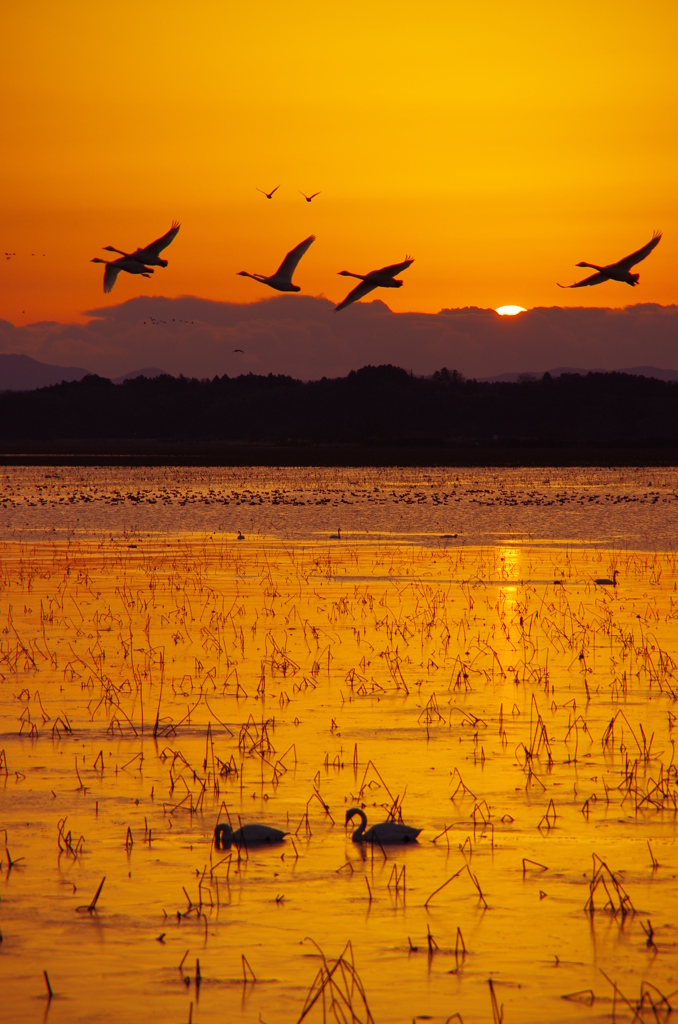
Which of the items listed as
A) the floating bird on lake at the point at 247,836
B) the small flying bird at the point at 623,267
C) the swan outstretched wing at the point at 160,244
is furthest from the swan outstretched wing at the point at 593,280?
the floating bird on lake at the point at 247,836

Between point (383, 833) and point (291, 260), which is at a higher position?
Result: point (291, 260)

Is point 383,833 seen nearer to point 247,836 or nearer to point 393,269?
point 247,836

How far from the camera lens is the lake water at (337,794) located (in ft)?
23.1

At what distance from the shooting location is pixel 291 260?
2334 centimetres

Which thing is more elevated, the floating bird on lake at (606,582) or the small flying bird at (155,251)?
the small flying bird at (155,251)

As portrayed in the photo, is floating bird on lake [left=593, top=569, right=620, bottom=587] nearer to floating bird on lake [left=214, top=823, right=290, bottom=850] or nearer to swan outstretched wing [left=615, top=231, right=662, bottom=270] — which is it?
swan outstretched wing [left=615, top=231, right=662, bottom=270]

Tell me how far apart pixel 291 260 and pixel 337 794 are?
14.6m

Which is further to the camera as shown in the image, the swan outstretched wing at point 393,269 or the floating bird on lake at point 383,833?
the swan outstretched wing at point 393,269

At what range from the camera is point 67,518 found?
4141cm

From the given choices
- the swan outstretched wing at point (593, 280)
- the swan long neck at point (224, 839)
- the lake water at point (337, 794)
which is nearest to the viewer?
the lake water at point (337, 794)

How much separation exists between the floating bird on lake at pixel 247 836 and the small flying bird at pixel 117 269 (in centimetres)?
1572

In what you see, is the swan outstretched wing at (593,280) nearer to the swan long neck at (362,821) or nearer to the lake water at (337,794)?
the lake water at (337,794)

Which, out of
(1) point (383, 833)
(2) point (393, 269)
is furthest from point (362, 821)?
(2) point (393, 269)

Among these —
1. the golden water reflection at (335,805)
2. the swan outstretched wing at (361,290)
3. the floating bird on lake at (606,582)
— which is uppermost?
the swan outstretched wing at (361,290)
